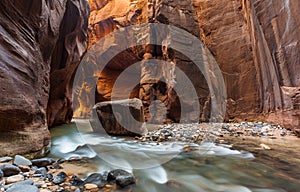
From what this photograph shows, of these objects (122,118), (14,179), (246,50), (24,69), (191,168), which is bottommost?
(191,168)

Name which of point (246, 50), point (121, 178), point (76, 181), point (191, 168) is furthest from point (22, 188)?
point (246, 50)

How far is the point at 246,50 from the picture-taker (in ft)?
31.3

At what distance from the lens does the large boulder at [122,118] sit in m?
5.50

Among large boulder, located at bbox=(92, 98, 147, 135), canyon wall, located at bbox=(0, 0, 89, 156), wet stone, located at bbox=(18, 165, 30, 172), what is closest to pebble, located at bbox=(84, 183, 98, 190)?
wet stone, located at bbox=(18, 165, 30, 172)

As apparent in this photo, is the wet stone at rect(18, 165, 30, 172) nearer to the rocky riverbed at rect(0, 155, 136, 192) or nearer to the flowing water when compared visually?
the rocky riverbed at rect(0, 155, 136, 192)

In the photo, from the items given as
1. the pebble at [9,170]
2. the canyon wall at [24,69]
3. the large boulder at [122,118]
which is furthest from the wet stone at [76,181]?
the large boulder at [122,118]

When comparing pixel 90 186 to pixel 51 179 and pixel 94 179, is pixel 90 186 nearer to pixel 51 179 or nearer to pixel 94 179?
pixel 94 179

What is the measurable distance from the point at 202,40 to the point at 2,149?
38.1ft

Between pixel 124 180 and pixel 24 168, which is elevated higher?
pixel 24 168

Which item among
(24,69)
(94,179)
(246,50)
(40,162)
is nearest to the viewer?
(94,179)

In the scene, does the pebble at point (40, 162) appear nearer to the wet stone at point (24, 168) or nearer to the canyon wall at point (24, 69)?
the wet stone at point (24, 168)

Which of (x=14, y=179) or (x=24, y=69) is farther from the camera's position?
(x=24, y=69)

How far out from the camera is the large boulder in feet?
18.1

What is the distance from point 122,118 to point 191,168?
3278mm
